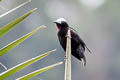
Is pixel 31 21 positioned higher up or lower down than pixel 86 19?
lower down

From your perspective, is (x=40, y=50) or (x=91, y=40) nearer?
(x=40, y=50)

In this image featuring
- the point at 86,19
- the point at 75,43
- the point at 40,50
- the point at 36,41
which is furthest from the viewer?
the point at 86,19

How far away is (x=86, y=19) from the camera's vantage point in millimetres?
26719

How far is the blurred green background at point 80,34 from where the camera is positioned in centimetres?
2019

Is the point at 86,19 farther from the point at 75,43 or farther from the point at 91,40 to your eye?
the point at 75,43

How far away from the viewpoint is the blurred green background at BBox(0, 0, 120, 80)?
20188 mm

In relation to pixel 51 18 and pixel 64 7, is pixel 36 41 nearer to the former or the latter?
pixel 51 18

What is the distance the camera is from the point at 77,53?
4.97 m

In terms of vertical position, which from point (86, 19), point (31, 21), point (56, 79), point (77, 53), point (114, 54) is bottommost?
point (77, 53)

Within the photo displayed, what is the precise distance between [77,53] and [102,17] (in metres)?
22.1

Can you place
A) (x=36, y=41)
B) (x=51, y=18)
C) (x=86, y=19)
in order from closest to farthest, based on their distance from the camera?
(x=36, y=41) → (x=51, y=18) → (x=86, y=19)

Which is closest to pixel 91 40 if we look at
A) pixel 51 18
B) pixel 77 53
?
pixel 51 18

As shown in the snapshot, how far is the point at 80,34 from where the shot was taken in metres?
22.5

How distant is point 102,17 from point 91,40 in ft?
13.1
